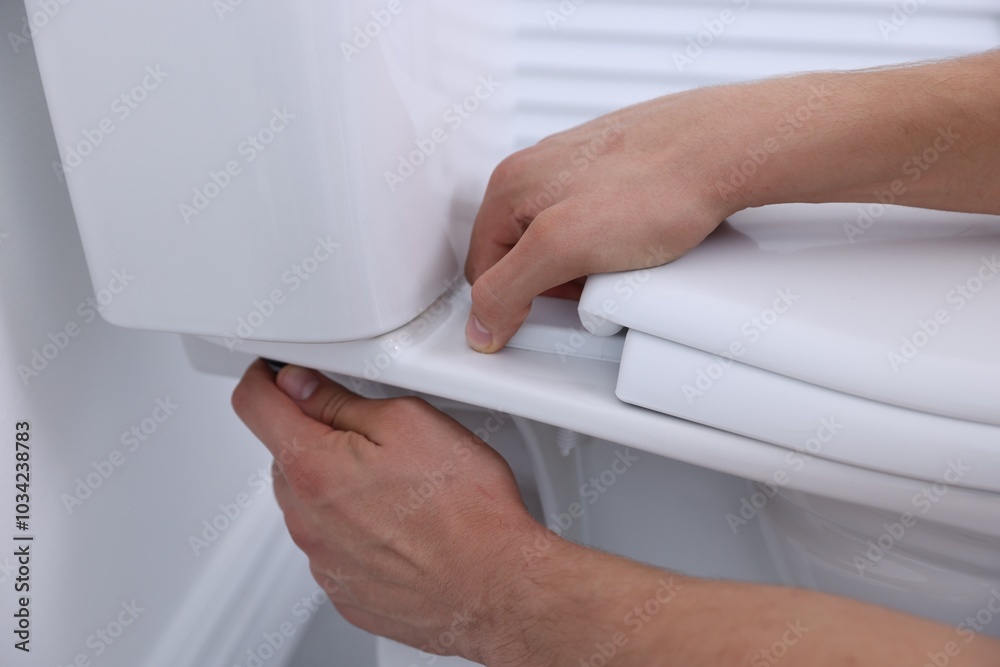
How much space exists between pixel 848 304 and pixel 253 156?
0.32 meters

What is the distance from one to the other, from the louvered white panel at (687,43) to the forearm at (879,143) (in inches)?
10.8

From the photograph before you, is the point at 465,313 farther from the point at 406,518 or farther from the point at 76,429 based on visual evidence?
the point at 76,429

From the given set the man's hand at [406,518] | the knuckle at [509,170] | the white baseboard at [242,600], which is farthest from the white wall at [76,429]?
the knuckle at [509,170]

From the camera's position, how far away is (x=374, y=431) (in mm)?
516

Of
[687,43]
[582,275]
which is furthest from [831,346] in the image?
[687,43]

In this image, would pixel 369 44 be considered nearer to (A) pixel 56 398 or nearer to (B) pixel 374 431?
(B) pixel 374 431

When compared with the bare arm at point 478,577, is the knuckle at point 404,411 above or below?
above

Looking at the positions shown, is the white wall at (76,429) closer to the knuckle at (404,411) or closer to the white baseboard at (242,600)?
the white baseboard at (242,600)

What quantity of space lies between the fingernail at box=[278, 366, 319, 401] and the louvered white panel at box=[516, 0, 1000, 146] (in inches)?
11.2

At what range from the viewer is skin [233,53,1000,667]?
1.43ft

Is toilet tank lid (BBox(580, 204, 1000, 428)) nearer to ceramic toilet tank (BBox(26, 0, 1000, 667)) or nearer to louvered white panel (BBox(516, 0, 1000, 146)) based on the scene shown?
ceramic toilet tank (BBox(26, 0, 1000, 667))

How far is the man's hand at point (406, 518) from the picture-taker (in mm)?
468

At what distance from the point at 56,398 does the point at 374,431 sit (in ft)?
0.73

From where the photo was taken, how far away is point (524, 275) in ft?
1.54
